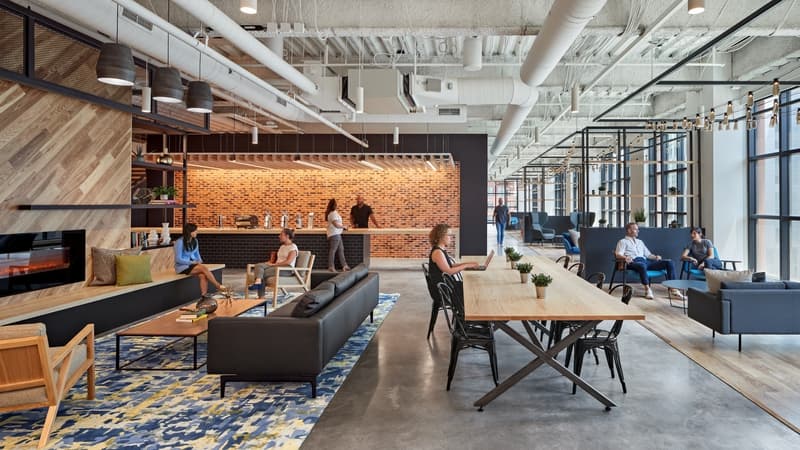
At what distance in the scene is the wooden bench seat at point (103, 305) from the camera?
205 inches

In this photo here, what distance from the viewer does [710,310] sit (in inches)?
223

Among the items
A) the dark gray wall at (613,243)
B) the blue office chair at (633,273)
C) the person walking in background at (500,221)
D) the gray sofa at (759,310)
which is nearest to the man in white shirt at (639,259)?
the blue office chair at (633,273)

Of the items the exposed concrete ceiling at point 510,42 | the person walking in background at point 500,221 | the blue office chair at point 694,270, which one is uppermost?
the exposed concrete ceiling at point 510,42

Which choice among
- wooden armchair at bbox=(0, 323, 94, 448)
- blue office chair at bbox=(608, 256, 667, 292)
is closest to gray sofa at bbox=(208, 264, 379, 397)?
wooden armchair at bbox=(0, 323, 94, 448)

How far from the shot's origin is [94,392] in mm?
4016

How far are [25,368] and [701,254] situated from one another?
9144 millimetres

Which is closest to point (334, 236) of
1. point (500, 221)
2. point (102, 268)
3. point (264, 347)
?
point (102, 268)

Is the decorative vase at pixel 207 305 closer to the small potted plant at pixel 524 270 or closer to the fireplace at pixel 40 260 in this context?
the fireplace at pixel 40 260

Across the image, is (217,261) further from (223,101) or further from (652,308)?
(652,308)

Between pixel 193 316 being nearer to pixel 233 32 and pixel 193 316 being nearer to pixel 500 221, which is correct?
pixel 233 32

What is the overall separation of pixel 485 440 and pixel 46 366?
2840 millimetres

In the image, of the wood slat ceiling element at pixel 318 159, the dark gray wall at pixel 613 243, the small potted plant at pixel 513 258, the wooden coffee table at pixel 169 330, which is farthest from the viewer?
the wood slat ceiling element at pixel 318 159

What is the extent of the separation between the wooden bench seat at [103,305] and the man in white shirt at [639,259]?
23.4 ft

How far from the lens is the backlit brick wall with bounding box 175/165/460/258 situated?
48.5ft
